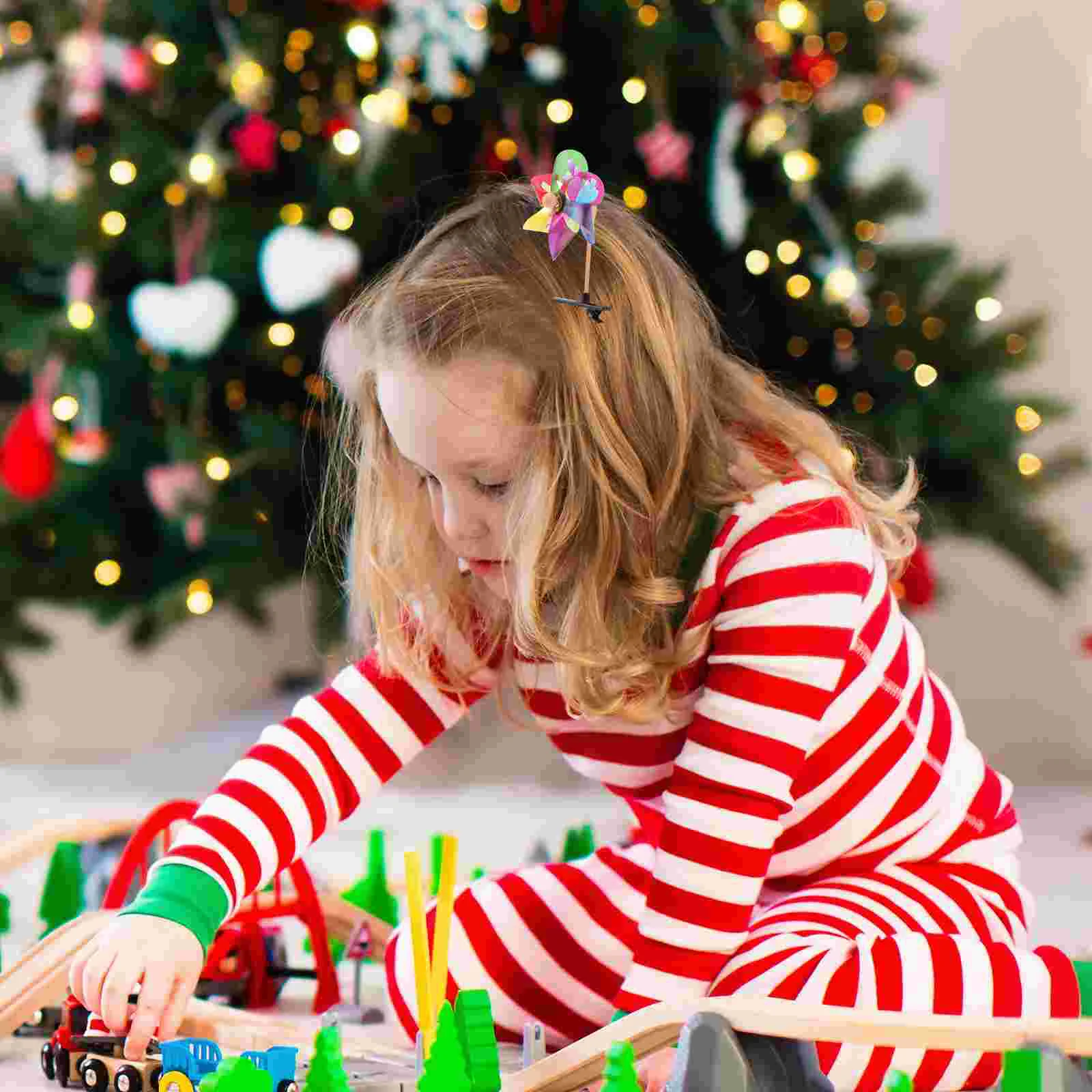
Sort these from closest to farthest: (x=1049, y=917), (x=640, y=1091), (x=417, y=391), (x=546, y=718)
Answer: (x=640, y=1091) → (x=417, y=391) → (x=546, y=718) → (x=1049, y=917)

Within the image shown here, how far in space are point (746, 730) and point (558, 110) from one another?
1.12 meters

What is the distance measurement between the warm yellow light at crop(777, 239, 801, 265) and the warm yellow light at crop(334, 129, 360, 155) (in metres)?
0.49

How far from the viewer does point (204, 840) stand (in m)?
0.91

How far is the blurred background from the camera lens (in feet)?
5.95

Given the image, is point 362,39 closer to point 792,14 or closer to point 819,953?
point 792,14

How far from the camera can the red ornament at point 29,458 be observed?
1.95 meters

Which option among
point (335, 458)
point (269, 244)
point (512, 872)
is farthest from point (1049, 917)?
point (269, 244)

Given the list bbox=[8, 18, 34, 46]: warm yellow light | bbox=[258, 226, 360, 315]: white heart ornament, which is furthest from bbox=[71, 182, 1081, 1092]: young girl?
bbox=[8, 18, 34, 46]: warm yellow light

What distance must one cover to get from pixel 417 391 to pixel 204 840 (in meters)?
0.28

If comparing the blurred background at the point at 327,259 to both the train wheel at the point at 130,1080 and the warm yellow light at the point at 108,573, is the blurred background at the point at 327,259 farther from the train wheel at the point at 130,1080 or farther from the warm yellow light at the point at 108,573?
the train wheel at the point at 130,1080

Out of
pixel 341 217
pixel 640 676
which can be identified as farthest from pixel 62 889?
pixel 341 217

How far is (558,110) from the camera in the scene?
5.98ft

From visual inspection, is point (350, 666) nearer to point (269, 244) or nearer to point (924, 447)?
point (269, 244)

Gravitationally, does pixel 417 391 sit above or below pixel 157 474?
below
